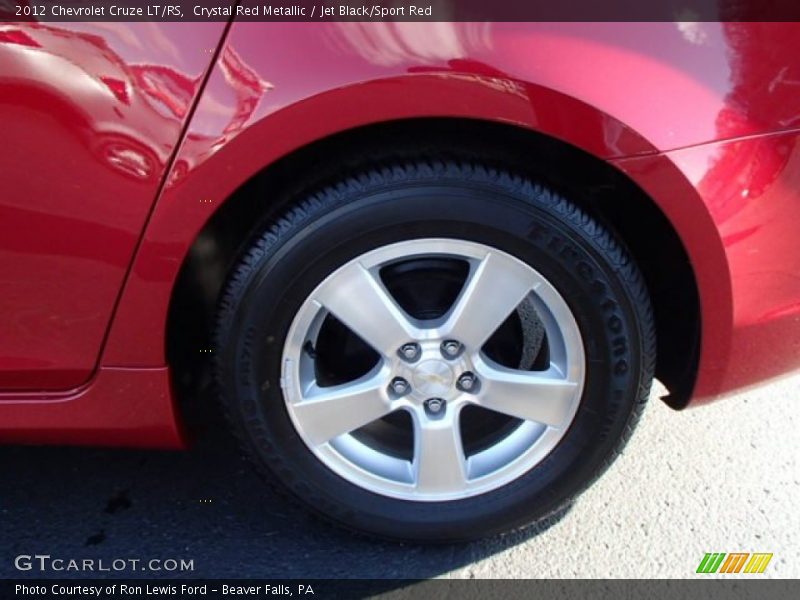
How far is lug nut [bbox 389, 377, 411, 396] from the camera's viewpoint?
185 centimetres

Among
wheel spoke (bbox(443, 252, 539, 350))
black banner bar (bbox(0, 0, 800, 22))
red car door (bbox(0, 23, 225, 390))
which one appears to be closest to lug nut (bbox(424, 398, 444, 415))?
wheel spoke (bbox(443, 252, 539, 350))

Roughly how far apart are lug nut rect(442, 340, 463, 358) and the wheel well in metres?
0.39

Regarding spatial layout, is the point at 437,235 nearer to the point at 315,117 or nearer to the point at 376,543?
the point at 315,117

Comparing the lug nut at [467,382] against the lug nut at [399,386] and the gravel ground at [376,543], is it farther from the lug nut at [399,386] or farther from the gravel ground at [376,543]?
the gravel ground at [376,543]

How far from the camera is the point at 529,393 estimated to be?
1.86 meters

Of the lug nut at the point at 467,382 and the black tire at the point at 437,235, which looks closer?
the black tire at the point at 437,235

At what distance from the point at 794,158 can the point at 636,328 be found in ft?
1.49

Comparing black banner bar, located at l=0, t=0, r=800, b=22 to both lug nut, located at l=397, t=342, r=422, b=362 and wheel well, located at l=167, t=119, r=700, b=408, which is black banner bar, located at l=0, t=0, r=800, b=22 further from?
lug nut, located at l=397, t=342, r=422, b=362

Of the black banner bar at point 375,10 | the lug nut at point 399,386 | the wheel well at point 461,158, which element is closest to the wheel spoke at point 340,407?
the lug nut at point 399,386

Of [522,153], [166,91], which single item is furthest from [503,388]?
[166,91]

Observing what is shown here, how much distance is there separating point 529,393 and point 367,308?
41cm

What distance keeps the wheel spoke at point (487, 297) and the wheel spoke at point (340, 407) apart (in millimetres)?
213

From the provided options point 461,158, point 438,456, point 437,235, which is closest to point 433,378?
point 438,456

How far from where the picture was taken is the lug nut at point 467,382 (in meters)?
1.86
